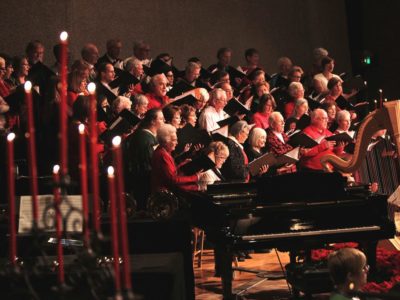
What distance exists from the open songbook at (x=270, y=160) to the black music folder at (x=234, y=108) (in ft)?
4.01

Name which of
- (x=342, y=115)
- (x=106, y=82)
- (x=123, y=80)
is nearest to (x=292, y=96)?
(x=342, y=115)

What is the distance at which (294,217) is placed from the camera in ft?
16.3

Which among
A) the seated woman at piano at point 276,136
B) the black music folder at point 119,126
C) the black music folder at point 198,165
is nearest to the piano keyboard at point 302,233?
the black music folder at point 198,165

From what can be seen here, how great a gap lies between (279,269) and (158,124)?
1520 millimetres

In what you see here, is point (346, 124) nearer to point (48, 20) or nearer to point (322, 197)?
point (322, 197)

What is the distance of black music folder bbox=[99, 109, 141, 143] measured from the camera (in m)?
6.33

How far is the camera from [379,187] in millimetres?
6039

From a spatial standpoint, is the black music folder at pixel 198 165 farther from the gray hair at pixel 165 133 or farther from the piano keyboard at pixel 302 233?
the piano keyboard at pixel 302 233

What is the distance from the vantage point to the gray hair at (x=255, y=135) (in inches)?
297

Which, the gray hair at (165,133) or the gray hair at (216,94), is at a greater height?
the gray hair at (216,94)

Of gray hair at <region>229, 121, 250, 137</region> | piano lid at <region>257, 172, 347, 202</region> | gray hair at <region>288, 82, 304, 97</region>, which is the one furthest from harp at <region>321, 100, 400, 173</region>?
gray hair at <region>288, 82, 304, 97</region>

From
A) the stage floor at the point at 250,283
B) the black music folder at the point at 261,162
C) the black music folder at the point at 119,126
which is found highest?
the black music folder at the point at 119,126

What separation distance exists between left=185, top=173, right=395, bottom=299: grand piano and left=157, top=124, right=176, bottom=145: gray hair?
97 centimetres

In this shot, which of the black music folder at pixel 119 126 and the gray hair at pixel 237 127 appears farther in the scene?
the gray hair at pixel 237 127
